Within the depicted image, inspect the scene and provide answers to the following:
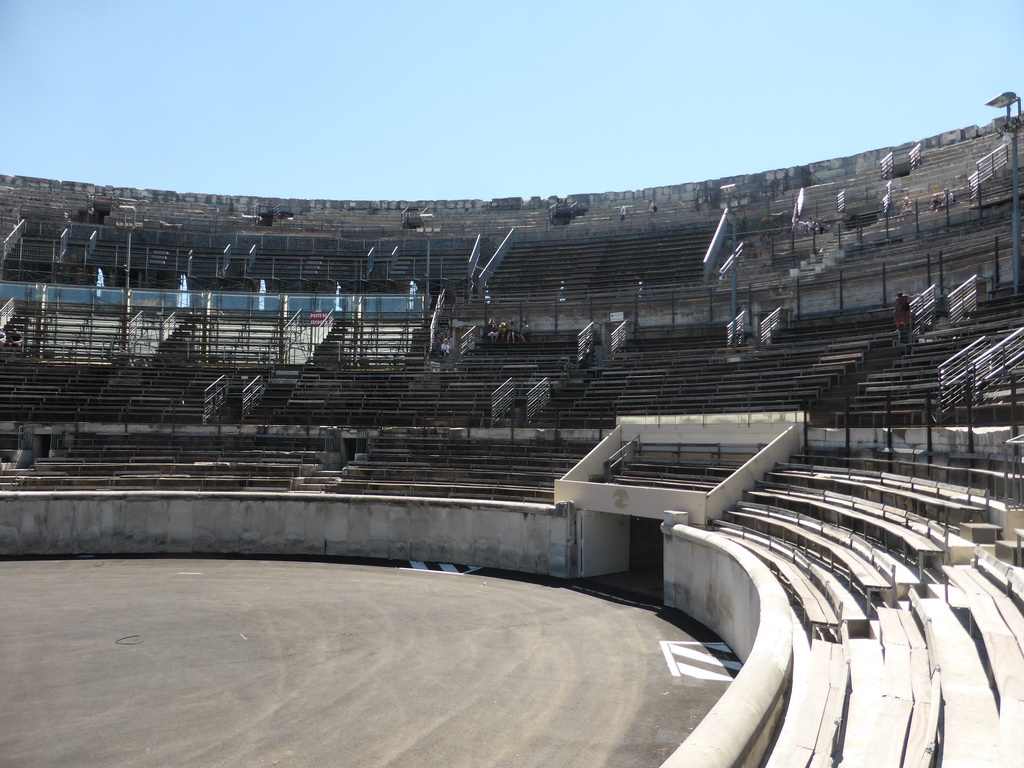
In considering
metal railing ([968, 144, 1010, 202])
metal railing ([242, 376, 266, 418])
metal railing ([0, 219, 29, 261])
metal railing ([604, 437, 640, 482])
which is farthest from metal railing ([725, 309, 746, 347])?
metal railing ([0, 219, 29, 261])

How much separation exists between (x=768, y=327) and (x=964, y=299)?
6.77m

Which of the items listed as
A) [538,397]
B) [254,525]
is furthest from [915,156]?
[254,525]

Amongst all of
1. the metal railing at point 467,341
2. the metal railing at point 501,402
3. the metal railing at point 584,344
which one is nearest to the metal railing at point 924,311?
the metal railing at point 584,344

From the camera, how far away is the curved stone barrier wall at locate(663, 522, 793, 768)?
5.28m

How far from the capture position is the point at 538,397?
26.7 meters

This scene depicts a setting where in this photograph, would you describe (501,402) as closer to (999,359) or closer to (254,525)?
(254,525)

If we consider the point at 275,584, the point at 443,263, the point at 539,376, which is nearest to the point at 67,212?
the point at 443,263

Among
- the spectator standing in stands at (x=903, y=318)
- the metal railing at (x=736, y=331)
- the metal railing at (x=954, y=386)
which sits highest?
the metal railing at (x=736, y=331)

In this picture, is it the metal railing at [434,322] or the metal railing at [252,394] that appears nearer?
the metal railing at [252,394]

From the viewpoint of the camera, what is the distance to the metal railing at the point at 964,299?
2266cm

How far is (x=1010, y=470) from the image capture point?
995 centimetres

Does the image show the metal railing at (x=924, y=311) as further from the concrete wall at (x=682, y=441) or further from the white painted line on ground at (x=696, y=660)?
the white painted line on ground at (x=696, y=660)

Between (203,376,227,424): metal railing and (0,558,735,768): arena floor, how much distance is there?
34.8 ft

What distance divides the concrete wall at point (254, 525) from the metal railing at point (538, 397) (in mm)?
6106
